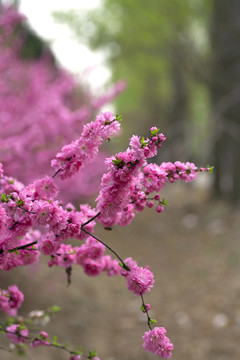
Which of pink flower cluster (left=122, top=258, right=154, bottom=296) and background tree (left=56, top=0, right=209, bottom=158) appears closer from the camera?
pink flower cluster (left=122, top=258, right=154, bottom=296)

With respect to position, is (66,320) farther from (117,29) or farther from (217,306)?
(117,29)

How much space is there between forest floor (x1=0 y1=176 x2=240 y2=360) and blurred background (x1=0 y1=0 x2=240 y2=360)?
0.7 inches

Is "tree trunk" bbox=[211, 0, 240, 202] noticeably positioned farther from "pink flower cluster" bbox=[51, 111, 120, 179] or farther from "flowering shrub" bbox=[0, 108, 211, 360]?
"pink flower cluster" bbox=[51, 111, 120, 179]

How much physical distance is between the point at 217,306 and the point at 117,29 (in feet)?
25.1

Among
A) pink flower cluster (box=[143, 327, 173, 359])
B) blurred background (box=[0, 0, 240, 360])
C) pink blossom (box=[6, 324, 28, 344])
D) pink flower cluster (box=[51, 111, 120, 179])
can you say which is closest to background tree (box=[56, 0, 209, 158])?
blurred background (box=[0, 0, 240, 360])

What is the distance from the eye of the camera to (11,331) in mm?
1950

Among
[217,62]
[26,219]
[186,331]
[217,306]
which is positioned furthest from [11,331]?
[217,62]

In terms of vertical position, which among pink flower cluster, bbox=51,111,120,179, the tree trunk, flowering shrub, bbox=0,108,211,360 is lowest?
flowering shrub, bbox=0,108,211,360

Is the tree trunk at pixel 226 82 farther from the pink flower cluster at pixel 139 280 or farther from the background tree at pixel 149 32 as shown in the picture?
the pink flower cluster at pixel 139 280

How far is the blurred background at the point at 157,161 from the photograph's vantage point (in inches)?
162

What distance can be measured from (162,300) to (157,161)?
1.99 metres

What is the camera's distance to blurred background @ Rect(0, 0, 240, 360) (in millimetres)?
4109

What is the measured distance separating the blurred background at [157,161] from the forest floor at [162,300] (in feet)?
0.06

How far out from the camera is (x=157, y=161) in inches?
205
